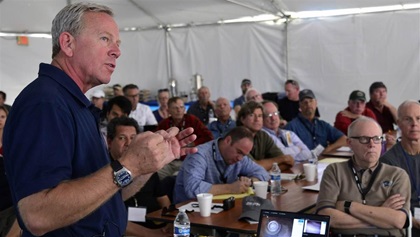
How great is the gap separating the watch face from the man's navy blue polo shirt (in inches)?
5.3

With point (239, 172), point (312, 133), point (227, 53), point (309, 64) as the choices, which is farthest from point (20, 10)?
point (239, 172)

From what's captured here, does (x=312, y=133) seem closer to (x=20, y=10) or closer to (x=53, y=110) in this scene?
(x=53, y=110)

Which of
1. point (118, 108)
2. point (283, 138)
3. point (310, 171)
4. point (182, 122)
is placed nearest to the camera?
point (310, 171)

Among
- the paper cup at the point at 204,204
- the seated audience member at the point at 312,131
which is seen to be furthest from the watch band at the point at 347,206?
the seated audience member at the point at 312,131

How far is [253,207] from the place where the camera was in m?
3.24

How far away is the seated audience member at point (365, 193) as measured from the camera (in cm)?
318

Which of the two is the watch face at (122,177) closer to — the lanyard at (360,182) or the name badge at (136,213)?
the lanyard at (360,182)

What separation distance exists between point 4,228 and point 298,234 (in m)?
1.90

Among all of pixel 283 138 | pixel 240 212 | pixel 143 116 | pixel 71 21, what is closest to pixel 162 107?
pixel 143 116

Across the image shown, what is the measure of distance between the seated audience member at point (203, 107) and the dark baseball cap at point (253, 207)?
5.52 metres

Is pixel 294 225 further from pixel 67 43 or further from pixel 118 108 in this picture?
pixel 118 108

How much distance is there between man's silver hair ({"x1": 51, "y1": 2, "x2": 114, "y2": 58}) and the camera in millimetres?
1513

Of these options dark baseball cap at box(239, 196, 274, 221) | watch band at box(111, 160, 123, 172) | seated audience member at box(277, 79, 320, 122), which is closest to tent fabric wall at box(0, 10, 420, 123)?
seated audience member at box(277, 79, 320, 122)

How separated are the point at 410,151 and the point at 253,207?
144cm
